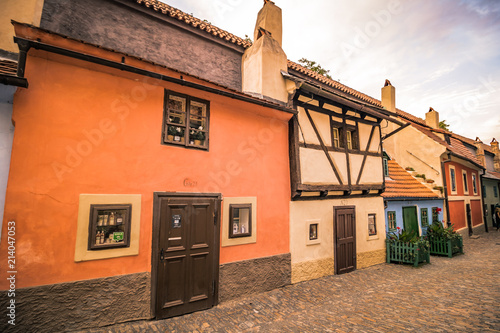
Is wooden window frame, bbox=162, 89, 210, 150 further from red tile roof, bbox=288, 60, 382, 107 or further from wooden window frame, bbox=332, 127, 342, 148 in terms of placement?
red tile roof, bbox=288, 60, 382, 107

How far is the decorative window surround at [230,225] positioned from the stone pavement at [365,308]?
144cm

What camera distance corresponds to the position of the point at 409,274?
27.8 ft

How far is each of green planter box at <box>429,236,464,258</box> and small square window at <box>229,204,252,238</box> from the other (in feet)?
35.1

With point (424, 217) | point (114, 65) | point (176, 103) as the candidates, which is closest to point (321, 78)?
point (176, 103)

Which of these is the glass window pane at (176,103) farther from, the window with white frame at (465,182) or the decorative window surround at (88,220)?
the window with white frame at (465,182)

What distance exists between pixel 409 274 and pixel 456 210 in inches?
447

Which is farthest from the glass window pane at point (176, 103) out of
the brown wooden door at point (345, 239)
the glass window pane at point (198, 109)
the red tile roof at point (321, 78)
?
the red tile roof at point (321, 78)

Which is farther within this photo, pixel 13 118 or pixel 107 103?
pixel 107 103

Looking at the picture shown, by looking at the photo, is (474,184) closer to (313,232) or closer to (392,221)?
(392,221)

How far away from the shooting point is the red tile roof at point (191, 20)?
7972 millimetres

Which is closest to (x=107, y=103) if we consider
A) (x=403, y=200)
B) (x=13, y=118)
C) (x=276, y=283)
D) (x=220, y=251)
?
(x=13, y=118)

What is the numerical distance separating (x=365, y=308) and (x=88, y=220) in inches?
251

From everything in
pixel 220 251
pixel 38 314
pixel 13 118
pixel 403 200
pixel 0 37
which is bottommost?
pixel 38 314

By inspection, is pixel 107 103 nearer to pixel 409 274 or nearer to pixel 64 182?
pixel 64 182
